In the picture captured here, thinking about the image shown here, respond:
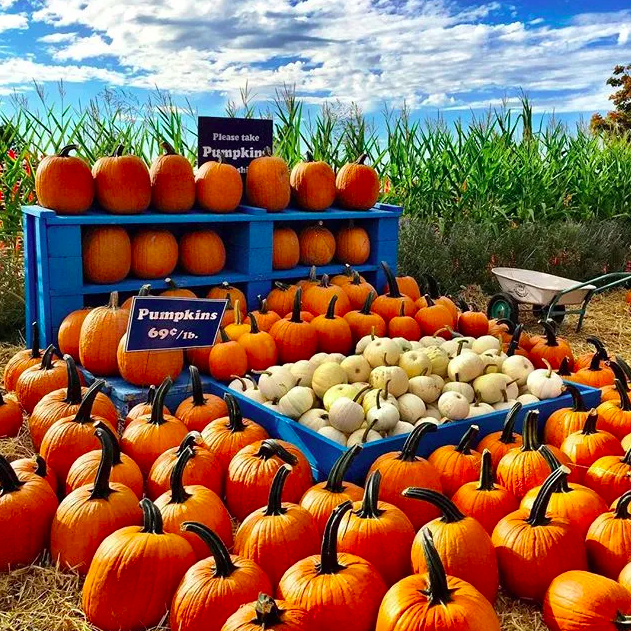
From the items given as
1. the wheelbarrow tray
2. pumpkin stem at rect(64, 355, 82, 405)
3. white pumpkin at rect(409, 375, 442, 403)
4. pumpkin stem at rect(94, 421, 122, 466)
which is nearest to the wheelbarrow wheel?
the wheelbarrow tray

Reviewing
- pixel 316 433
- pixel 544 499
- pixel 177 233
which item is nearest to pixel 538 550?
pixel 544 499

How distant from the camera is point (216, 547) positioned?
1.88m

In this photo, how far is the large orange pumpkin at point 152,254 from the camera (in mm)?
4402

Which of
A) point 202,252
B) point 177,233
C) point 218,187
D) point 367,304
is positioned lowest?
point 367,304

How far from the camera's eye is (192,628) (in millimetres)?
1903

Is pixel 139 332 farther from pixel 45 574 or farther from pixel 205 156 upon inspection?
pixel 205 156

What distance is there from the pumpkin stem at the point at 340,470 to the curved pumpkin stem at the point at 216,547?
0.50 meters

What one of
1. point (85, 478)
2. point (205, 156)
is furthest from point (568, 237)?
point (85, 478)

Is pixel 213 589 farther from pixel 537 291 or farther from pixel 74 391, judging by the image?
pixel 537 291

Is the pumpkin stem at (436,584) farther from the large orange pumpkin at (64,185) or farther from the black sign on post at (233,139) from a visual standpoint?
the black sign on post at (233,139)

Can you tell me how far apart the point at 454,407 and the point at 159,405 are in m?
1.24

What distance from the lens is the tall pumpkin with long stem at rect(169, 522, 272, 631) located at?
1864mm

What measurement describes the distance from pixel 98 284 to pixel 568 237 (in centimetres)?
581

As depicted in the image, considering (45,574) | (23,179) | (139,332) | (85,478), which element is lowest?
(45,574)
